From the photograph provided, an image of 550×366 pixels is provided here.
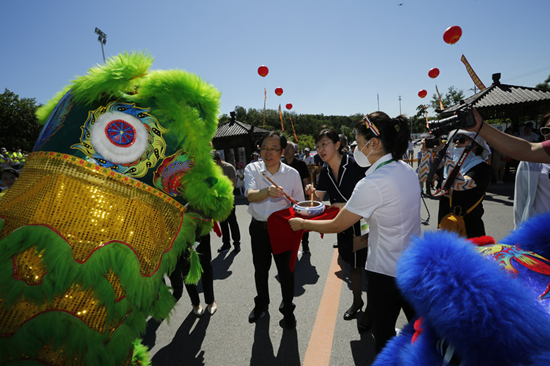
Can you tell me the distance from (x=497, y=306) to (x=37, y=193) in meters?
1.79

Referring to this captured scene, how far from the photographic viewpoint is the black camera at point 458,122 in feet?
5.20

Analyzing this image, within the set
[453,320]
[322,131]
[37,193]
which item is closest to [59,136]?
[37,193]

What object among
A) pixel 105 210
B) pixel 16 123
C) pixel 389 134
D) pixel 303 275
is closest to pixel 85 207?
pixel 105 210

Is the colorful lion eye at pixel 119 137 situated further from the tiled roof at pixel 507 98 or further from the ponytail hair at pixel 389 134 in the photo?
the tiled roof at pixel 507 98

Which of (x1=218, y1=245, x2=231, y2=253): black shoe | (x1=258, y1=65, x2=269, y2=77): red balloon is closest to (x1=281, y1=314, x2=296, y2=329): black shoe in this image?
(x1=218, y1=245, x2=231, y2=253): black shoe

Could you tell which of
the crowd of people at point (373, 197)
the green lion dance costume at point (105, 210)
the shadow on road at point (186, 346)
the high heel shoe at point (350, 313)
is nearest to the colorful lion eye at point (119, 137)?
the green lion dance costume at point (105, 210)

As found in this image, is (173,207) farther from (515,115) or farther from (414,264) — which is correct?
(515,115)

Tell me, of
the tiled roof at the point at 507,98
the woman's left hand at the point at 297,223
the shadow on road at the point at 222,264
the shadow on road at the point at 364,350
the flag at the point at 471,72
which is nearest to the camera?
the woman's left hand at the point at 297,223

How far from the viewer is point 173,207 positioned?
1464 millimetres

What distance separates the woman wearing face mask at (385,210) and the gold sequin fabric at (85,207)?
44.1 inches

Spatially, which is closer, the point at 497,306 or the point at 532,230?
the point at 497,306

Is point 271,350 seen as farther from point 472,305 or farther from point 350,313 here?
point 472,305

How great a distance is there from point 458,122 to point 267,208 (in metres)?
1.73

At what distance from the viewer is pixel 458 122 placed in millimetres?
1609
